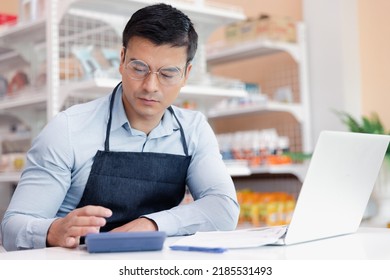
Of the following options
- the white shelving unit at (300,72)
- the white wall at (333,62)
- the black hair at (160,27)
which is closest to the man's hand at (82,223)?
the black hair at (160,27)

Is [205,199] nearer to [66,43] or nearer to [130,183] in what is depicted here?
[130,183]

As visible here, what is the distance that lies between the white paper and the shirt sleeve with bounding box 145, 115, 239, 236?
0.23m

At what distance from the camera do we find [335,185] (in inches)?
59.9

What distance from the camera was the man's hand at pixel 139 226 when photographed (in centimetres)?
169

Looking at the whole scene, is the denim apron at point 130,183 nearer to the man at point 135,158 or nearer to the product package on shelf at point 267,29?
the man at point 135,158

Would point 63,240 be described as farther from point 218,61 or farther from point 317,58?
point 218,61

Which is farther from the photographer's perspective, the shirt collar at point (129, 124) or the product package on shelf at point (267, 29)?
the product package on shelf at point (267, 29)

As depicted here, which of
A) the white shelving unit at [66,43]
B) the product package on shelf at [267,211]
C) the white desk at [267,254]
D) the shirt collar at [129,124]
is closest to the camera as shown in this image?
the white desk at [267,254]

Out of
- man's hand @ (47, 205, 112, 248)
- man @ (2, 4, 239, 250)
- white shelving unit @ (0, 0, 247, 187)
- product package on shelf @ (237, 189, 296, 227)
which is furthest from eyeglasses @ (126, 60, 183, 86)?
product package on shelf @ (237, 189, 296, 227)

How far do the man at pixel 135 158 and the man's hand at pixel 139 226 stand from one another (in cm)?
4

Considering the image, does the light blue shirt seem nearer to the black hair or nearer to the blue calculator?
the black hair

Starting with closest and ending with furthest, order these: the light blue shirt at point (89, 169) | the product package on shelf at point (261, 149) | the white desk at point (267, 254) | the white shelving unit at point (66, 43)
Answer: the white desk at point (267, 254)
the light blue shirt at point (89, 169)
the white shelving unit at point (66, 43)
the product package on shelf at point (261, 149)

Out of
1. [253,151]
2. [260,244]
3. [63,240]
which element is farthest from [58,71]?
[260,244]

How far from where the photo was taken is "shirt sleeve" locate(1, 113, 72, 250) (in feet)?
5.84
